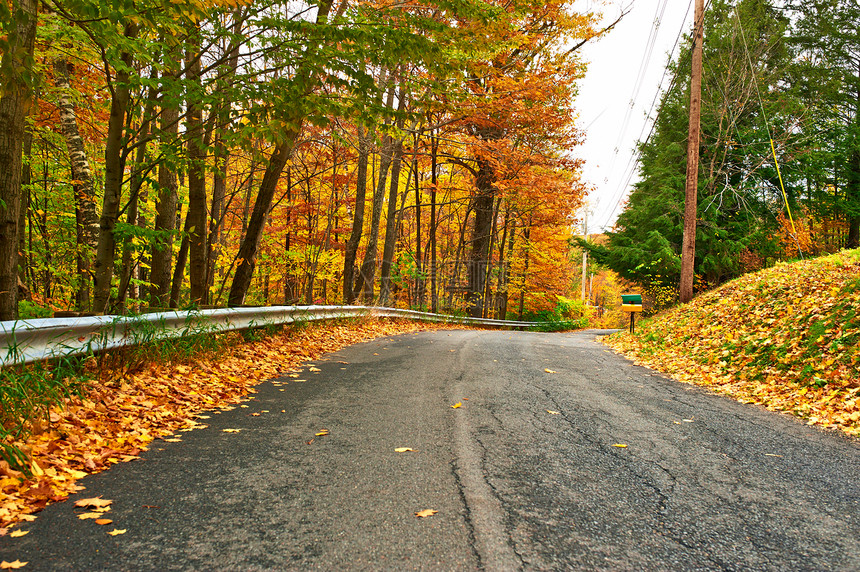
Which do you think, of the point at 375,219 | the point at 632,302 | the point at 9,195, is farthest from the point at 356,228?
the point at 9,195

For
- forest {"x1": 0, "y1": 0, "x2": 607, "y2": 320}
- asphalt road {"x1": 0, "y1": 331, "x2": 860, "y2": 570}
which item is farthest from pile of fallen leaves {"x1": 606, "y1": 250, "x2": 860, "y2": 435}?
forest {"x1": 0, "y1": 0, "x2": 607, "y2": 320}

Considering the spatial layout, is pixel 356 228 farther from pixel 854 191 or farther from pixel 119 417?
pixel 854 191

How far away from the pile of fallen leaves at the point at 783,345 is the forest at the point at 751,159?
6167mm

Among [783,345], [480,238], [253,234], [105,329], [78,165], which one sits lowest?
[783,345]

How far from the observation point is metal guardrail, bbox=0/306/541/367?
3736 millimetres

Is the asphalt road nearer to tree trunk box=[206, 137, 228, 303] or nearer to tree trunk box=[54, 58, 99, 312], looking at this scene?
tree trunk box=[206, 137, 228, 303]

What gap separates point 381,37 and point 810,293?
8.26 metres

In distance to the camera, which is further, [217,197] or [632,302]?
[632,302]

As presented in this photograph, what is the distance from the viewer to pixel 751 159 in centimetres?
1811

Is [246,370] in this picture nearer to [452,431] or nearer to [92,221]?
[452,431]

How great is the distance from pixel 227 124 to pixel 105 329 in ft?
8.86

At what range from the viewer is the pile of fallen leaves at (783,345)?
18.4 ft

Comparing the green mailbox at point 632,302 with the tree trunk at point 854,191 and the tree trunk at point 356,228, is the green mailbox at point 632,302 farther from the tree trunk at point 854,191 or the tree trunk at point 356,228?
the tree trunk at point 854,191

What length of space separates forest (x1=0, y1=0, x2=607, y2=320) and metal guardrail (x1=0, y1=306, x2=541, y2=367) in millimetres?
432
